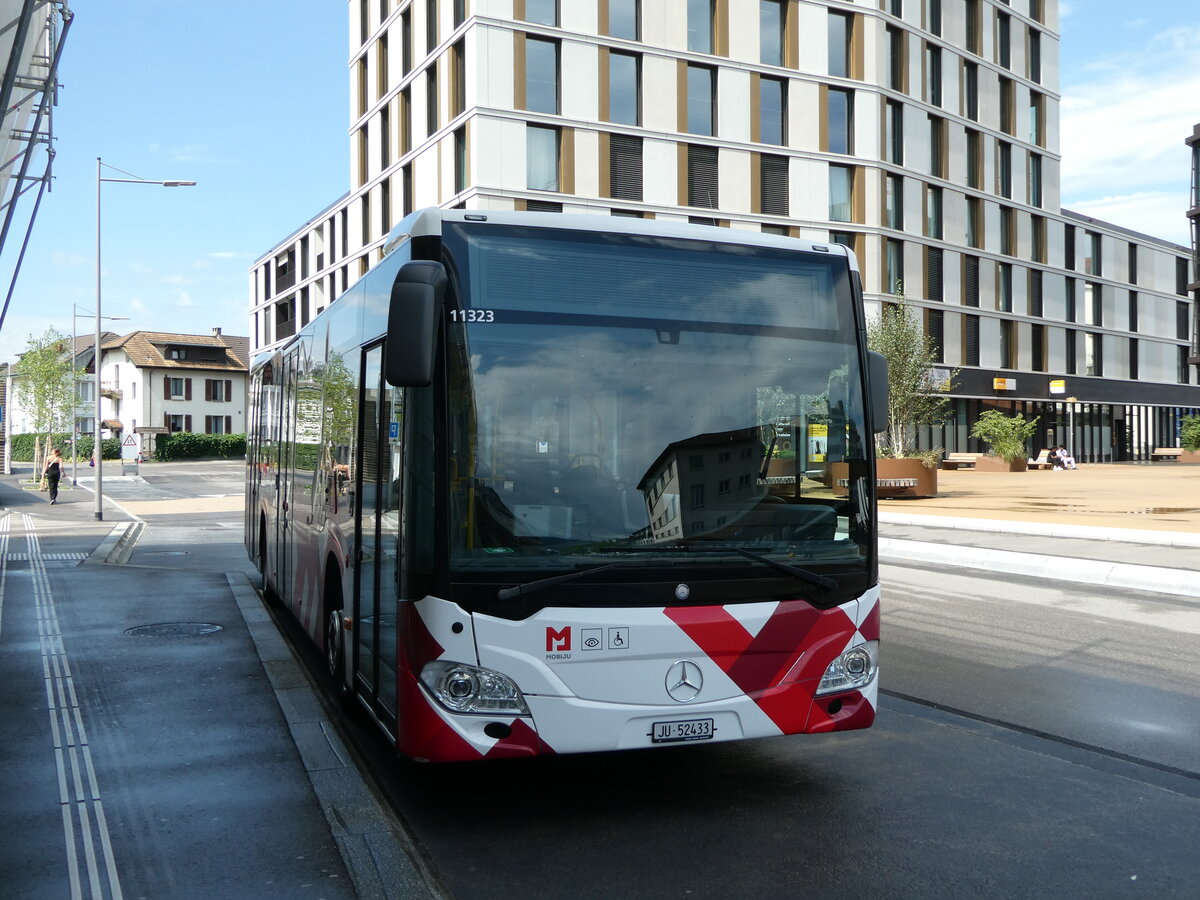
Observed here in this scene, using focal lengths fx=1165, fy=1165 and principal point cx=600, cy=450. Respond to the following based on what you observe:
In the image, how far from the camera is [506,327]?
506cm

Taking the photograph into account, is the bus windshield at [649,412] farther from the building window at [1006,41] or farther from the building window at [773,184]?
the building window at [1006,41]

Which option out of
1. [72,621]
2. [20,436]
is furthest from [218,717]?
[20,436]

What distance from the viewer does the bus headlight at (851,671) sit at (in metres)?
5.32

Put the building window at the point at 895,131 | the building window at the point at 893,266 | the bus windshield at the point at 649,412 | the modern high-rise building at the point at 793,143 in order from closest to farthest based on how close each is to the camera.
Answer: the bus windshield at the point at 649,412, the modern high-rise building at the point at 793,143, the building window at the point at 893,266, the building window at the point at 895,131

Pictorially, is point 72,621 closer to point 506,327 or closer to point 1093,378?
point 506,327

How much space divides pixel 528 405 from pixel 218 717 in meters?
3.62

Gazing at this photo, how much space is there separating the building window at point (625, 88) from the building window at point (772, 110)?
5.46 m

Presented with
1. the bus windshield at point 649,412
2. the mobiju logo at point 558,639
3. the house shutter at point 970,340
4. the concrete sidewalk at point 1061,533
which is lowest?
the concrete sidewalk at point 1061,533

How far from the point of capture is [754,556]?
5.16 m

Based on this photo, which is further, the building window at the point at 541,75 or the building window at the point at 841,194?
the building window at the point at 841,194

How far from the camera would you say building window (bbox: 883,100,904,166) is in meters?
49.4

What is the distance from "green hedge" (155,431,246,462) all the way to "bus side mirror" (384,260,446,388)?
82.3 metres

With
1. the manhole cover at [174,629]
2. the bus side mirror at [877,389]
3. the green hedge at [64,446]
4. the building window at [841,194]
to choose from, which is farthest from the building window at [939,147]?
the bus side mirror at [877,389]

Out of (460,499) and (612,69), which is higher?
(612,69)
